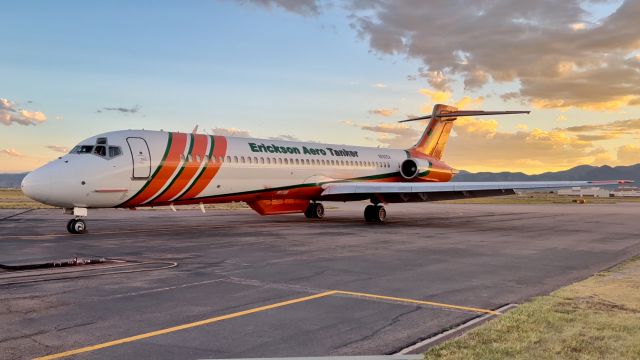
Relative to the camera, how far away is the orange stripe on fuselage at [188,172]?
1925 cm

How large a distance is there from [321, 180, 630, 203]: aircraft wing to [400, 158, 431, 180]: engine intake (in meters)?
5.77

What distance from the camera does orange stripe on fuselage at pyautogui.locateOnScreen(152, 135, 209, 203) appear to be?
19250 millimetres

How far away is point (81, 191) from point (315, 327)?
1318 cm

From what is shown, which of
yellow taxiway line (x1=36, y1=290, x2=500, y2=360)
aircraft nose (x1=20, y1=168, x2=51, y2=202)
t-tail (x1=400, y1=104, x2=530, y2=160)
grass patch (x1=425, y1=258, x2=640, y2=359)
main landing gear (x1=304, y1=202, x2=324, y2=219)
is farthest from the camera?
t-tail (x1=400, y1=104, x2=530, y2=160)

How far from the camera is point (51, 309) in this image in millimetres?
6910

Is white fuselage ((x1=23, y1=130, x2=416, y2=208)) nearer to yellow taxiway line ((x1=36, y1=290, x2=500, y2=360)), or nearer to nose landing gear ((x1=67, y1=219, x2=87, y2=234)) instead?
nose landing gear ((x1=67, y1=219, x2=87, y2=234))

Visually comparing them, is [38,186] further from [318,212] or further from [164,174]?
[318,212]

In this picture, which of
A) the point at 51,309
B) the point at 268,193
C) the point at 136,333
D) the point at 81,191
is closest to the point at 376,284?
the point at 136,333

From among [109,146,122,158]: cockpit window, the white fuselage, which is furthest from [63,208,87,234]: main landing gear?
[109,146,122,158]: cockpit window

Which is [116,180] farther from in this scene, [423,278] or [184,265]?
[423,278]

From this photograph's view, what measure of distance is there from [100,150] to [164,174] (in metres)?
2.27

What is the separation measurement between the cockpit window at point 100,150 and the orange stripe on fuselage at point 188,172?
2.39 m

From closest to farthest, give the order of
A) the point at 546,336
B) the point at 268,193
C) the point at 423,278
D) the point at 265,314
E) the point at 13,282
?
1. the point at 546,336
2. the point at 265,314
3. the point at 13,282
4. the point at 423,278
5. the point at 268,193

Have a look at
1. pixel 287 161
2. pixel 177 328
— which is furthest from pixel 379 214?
pixel 177 328
